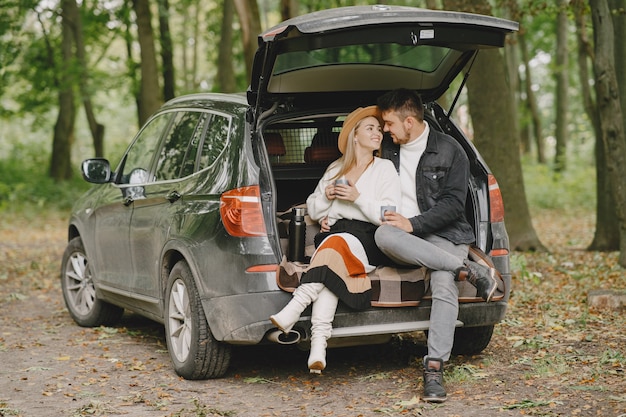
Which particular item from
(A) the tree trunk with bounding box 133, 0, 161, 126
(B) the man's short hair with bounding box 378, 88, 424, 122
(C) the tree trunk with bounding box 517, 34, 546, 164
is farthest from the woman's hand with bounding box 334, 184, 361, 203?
(C) the tree trunk with bounding box 517, 34, 546, 164

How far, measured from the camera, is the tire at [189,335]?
5.62 meters

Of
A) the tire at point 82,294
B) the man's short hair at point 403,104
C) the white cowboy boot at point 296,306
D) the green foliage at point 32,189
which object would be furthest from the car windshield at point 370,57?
the green foliage at point 32,189

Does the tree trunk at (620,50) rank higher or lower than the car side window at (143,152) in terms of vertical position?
higher

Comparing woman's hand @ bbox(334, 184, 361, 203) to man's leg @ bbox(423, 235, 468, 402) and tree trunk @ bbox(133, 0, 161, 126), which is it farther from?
tree trunk @ bbox(133, 0, 161, 126)

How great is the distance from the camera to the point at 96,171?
24.1 feet

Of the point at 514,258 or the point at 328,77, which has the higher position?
the point at 328,77

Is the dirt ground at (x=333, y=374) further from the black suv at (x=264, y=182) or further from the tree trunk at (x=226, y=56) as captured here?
the tree trunk at (x=226, y=56)

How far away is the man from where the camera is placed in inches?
208

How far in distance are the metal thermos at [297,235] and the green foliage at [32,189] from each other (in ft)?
56.8

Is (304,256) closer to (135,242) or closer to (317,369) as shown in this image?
(317,369)

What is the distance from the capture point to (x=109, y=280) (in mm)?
7422

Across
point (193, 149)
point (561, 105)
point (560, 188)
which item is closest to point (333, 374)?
point (193, 149)

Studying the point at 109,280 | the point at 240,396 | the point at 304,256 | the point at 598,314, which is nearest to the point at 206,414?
the point at 240,396

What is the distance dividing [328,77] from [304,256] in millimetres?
1327
